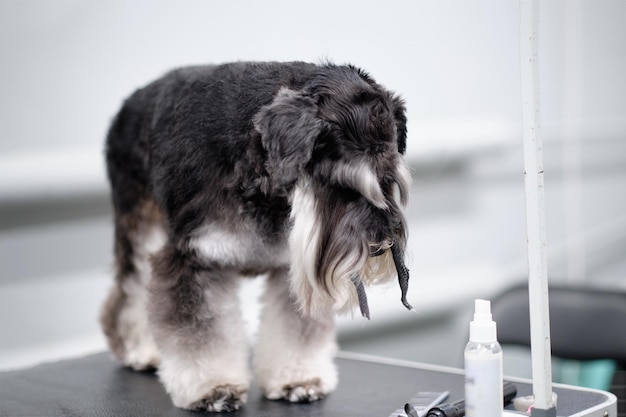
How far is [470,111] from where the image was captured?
293cm

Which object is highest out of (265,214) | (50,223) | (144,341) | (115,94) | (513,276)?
(115,94)

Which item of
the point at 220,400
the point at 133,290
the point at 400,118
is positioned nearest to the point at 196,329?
the point at 220,400

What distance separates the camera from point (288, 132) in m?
1.25

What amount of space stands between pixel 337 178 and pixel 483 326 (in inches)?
12.9

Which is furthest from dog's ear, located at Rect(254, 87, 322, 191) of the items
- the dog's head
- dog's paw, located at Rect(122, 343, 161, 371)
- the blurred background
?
dog's paw, located at Rect(122, 343, 161, 371)

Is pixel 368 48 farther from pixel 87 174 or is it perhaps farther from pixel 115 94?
pixel 87 174

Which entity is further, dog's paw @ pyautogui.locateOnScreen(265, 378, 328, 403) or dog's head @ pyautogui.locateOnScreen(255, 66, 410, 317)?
dog's paw @ pyautogui.locateOnScreen(265, 378, 328, 403)

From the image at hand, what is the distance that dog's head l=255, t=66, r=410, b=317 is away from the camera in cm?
125

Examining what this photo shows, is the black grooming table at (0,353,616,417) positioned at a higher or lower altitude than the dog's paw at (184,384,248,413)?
lower

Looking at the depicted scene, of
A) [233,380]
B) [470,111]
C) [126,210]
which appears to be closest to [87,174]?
[126,210]

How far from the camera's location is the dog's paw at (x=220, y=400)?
1.45 metres

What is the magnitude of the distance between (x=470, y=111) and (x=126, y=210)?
160 centimetres

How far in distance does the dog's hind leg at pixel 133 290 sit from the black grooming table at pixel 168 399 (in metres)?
0.05

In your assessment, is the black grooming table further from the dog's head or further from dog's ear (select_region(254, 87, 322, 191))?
dog's ear (select_region(254, 87, 322, 191))
